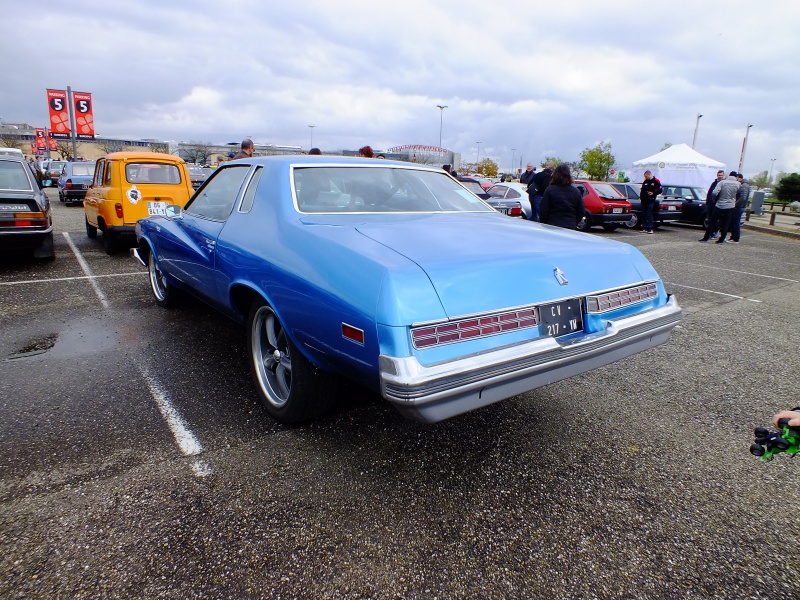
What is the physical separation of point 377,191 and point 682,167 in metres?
24.9

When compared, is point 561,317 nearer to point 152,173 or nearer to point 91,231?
point 152,173

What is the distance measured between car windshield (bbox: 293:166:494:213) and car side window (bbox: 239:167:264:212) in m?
0.31

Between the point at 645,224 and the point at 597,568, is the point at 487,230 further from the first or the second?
the point at 645,224

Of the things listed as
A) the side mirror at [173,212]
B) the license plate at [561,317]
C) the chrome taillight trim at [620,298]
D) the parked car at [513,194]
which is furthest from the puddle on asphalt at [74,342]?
the parked car at [513,194]

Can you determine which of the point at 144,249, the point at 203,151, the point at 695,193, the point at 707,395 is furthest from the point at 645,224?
the point at 203,151

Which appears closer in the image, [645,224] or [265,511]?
[265,511]

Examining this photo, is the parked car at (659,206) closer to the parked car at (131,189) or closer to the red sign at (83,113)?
the parked car at (131,189)

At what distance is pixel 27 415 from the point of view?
3.03 metres

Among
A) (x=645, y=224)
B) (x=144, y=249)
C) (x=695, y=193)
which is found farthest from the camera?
(x=695, y=193)

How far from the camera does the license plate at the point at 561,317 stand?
2381mm

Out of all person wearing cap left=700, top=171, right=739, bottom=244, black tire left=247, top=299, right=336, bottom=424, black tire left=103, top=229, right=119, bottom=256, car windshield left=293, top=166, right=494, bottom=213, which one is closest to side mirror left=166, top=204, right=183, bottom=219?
car windshield left=293, top=166, right=494, bottom=213

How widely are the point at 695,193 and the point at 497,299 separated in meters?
18.2

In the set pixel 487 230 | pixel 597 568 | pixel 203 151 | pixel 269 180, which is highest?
pixel 203 151

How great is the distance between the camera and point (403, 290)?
203 centimetres
